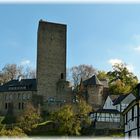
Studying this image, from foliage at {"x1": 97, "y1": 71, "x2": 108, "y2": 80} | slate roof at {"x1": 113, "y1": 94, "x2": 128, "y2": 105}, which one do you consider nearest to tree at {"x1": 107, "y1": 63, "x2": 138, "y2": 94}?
foliage at {"x1": 97, "y1": 71, "x2": 108, "y2": 80}

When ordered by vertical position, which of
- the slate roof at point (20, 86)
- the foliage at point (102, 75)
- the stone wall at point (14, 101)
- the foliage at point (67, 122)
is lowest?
the foliage at point (67, 122)

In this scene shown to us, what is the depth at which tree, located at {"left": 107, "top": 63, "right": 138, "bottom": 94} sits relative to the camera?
244 feet

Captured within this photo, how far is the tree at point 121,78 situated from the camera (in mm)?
74500

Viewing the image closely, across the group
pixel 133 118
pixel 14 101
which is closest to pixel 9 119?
pixel 14 101

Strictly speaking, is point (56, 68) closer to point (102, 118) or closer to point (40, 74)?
point (40, 74)

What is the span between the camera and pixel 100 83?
233 ft

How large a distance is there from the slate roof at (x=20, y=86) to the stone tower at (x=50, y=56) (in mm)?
1348

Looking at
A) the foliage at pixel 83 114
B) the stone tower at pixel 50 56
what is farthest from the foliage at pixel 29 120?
the stone tower at pixel 50 56

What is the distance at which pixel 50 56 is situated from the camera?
70.4 m

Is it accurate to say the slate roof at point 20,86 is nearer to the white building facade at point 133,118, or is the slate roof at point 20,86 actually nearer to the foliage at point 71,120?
the foliage at point 71,120

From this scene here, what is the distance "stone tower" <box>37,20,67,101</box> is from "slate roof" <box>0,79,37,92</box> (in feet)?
4.42

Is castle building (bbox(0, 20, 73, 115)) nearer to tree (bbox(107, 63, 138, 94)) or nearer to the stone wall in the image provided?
the stone wall

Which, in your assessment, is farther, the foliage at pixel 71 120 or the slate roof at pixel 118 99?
the slate roof at pixel 118 99

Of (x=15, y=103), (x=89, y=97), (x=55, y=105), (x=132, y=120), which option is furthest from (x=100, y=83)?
(x=132, y=120)
